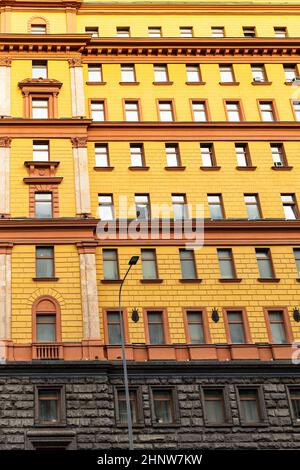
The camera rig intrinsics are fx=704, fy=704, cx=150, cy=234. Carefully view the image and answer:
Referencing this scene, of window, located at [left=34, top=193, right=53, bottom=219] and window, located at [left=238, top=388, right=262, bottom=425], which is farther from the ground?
window, located at [left=34, top=193, right=53, bottom=219]

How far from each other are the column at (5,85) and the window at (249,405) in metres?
20.9

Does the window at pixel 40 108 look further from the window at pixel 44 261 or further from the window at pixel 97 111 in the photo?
the window at pixel 44 261

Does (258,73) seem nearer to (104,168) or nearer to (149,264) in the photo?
(104,168)

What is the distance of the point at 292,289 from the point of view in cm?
3822

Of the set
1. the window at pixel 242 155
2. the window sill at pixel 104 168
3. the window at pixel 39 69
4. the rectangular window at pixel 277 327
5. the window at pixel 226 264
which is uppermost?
the window at pixel 39 69

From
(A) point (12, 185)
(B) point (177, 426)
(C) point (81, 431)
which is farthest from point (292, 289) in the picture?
(A) point (12, 185)

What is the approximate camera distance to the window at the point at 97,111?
42.9 m

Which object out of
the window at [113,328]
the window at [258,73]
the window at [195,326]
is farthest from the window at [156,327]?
the window at [258,73]

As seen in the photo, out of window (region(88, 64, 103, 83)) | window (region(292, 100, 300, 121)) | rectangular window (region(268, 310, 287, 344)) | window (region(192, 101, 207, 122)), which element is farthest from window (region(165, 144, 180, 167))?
rectangular window (region(268, 310, 287, 344))

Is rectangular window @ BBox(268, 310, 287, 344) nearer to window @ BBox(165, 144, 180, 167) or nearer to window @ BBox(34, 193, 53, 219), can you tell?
window @ BBox(165, 144, 180, 167)

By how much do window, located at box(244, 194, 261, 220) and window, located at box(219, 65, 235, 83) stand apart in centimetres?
868

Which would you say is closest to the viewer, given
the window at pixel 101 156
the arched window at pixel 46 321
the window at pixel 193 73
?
the arched window at pixel 46 321

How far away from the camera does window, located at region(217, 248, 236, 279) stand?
1516 inches
